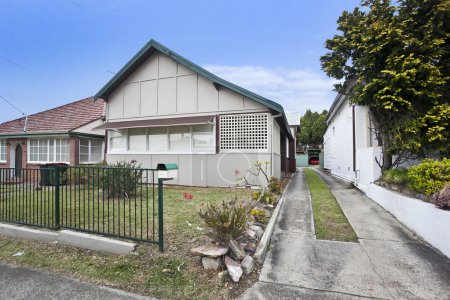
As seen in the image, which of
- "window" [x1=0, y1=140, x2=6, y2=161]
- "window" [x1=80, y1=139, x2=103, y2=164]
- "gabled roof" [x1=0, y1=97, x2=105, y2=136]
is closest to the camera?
"window" [x1=80, y1=139, x2=103, y2=164]

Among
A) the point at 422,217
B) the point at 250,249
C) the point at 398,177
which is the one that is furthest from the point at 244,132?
the point at 250,249

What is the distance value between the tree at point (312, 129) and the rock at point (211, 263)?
43.5 m

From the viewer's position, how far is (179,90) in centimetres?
1175

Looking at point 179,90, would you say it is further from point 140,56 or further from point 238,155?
point 238,155

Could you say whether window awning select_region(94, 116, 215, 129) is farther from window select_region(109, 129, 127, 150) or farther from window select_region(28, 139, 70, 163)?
window select_region(28, 139, 70, 163)

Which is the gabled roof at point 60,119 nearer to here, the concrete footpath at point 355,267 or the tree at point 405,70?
the concrete footpath at point 355,267

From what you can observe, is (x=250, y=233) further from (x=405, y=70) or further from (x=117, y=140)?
(x=117, y=140)

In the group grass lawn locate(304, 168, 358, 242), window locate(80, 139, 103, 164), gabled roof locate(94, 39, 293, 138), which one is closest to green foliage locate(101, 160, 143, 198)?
grass lawn locate(304, 168, 358, 242)

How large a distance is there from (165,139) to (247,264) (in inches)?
381

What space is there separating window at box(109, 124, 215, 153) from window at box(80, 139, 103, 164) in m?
2.99

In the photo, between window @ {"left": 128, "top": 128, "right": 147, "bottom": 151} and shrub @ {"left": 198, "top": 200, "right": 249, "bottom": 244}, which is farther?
window @ {"left": 128, "top": 128, "right": 147, "bottom": 151}

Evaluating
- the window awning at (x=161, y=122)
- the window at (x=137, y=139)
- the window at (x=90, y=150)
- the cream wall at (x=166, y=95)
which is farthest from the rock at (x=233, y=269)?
the window at (x=90, y=150)

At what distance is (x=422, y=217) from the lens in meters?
4.68

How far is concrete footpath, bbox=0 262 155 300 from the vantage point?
3.01 meters
